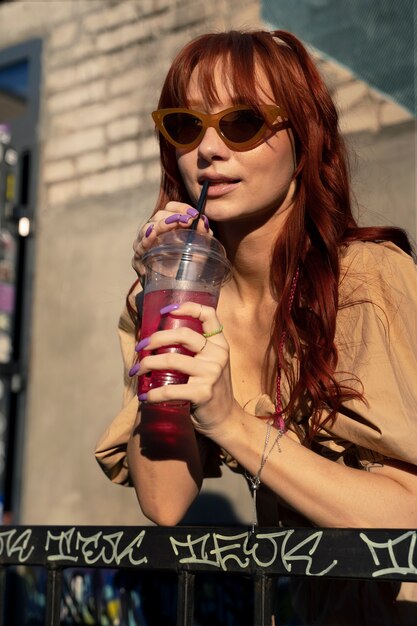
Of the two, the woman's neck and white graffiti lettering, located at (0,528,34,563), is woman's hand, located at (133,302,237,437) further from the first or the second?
the woman's neck

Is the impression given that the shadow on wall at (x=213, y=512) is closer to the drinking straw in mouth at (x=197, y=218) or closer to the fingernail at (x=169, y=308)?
the drinking straw in mouth at (x=197, y=218)

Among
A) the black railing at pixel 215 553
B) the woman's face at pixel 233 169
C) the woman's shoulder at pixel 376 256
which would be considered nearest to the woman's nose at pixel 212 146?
the woman's face at pixel 233 169

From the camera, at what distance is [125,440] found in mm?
2322

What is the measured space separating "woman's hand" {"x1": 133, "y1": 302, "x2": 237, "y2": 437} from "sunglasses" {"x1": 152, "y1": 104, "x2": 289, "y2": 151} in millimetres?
588

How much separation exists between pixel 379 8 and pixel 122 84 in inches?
59.2

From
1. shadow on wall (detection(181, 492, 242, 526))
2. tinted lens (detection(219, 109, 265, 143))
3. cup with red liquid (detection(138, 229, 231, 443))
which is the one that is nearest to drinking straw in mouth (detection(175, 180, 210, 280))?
cup with red liquid (detection(138, 229, 231, 443))

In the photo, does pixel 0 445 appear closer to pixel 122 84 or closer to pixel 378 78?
pixel 122 84

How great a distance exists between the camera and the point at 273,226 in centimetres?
224

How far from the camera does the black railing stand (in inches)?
46.0

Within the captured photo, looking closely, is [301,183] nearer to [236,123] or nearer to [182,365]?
[236,123]

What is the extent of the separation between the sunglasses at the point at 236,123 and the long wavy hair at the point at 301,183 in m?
0.03

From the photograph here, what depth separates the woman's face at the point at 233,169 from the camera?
2.03 metres

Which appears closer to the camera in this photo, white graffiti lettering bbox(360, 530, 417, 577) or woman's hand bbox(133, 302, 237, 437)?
white graffiti lettering bbox(360, 530, 417, 577)

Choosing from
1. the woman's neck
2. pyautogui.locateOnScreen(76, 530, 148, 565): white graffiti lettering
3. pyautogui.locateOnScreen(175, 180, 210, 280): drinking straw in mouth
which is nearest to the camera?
pyautogui.locateOnScreen(76, 530, 148, 565): white graffiti lettering
